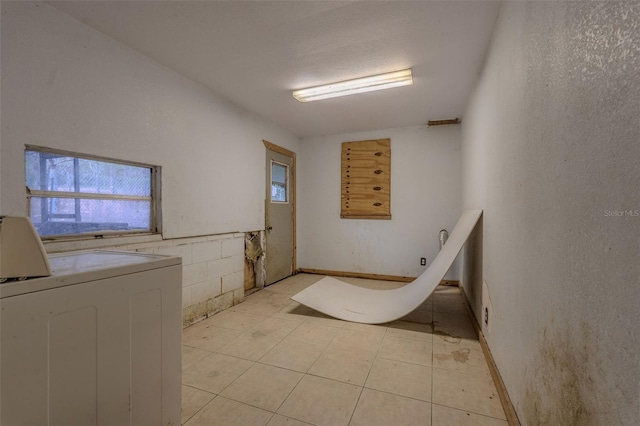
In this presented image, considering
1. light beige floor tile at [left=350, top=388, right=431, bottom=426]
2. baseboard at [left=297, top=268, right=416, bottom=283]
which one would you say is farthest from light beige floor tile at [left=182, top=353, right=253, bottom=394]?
baseboard at [left=297, top=268, right=416, bottom=283]

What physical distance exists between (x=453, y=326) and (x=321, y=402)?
1790 millimetres

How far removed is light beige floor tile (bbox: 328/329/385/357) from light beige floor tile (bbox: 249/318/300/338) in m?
0.50

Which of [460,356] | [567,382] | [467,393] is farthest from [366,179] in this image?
[567,382]

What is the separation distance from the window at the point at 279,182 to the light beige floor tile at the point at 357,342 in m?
2.50

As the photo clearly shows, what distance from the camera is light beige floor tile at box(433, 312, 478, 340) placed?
2626 millimetres

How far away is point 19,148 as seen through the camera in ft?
5.49

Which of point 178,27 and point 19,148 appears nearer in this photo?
point 19,148

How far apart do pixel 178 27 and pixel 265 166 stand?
224 centimetres

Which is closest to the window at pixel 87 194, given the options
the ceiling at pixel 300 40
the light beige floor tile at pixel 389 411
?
the ceiling at pixel 300 40

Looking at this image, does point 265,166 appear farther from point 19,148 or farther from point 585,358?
point 585,358

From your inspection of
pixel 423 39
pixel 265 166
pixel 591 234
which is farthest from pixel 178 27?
pixel 591 234

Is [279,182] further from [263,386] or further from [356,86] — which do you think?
[263,386]

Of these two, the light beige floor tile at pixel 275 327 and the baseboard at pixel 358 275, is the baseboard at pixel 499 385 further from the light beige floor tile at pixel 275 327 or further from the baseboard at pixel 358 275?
the baseboard at pixel 358 275

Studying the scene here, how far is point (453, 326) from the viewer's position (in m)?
2.81
